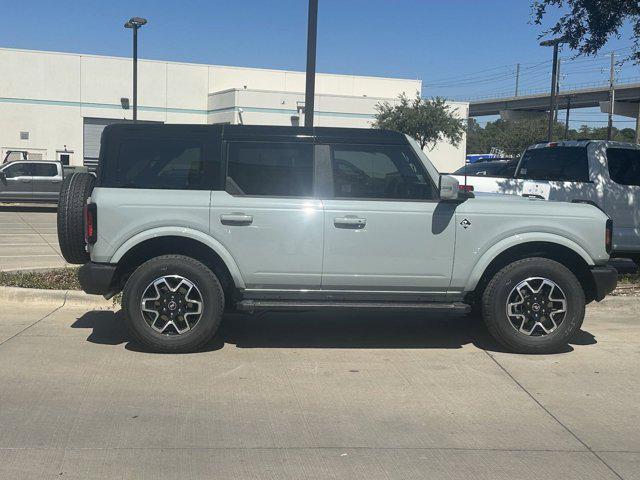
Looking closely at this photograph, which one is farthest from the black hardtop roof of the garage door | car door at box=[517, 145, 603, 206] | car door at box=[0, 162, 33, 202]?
the garage door

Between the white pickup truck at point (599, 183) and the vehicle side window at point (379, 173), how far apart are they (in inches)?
166

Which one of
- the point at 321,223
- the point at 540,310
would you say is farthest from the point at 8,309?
the point at 540,310

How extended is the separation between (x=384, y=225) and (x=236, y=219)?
1293 millimetres

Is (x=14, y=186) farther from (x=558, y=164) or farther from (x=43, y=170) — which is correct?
(x=558, y=164)

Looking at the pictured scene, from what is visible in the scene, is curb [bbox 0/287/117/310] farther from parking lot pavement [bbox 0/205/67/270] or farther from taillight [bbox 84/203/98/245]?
taillight [bbox 84/203/98/245]

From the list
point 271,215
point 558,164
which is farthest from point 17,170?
point 271,215

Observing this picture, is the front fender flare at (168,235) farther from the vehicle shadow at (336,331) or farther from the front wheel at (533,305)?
the front wheel at (533,305)

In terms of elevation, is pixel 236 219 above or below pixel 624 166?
below

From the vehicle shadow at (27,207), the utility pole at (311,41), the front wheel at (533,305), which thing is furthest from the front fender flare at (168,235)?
the vehicle shadow at (27,207)

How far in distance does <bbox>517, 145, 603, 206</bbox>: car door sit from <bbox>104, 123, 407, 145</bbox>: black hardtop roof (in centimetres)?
443

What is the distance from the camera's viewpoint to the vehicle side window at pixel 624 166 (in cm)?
1041

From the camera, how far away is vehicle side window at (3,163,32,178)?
23.8 m

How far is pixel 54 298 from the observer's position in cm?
806

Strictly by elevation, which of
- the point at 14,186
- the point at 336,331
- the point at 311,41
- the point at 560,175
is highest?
the point at 311,41
